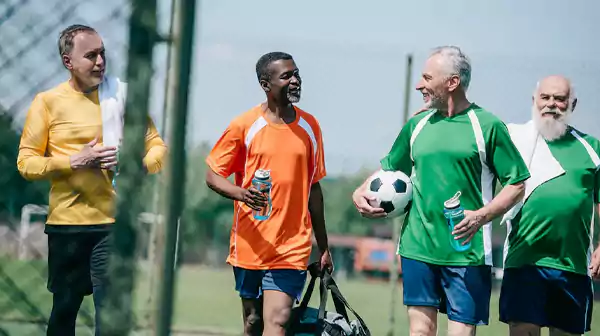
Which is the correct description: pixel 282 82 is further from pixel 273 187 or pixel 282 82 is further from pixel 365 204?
pixel 365 204

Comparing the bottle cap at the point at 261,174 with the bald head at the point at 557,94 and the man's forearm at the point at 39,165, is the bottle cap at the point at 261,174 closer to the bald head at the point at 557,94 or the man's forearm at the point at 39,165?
the man's forearm at the point at 39,165

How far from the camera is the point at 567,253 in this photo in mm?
5348

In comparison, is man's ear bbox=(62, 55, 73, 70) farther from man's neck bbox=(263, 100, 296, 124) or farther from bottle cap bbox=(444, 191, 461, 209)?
bottle cap bbox=(444, 191, 461, 209)

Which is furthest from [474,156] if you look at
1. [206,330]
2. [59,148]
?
[206,330]

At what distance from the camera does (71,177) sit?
486 centimetres

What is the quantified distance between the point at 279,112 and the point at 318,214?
1.93 ft

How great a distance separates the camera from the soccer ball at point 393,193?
5000 mm

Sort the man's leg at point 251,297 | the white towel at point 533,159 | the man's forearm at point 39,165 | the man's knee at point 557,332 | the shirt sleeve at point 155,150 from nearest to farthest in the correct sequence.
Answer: the shirt sleeve at point 155,150, the man's forearm at point 39,165, the man's leg at point 251,297, the white towel at point 533,159, the man's knee at point 557,332

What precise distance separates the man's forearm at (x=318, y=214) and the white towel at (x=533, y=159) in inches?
36.7

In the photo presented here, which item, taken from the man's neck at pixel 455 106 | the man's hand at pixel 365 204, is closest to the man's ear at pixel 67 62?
the man's hand at pixel 365 204

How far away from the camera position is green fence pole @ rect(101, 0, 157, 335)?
6.91 ft

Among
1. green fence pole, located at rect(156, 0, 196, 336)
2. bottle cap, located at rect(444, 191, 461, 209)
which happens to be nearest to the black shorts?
bottle cap, located at rect(444, 191, 461, 209)

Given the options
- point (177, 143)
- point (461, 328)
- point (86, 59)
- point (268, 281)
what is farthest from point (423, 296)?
point (177, 143)

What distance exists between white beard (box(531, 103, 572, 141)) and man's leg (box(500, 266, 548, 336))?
2.25 feet
